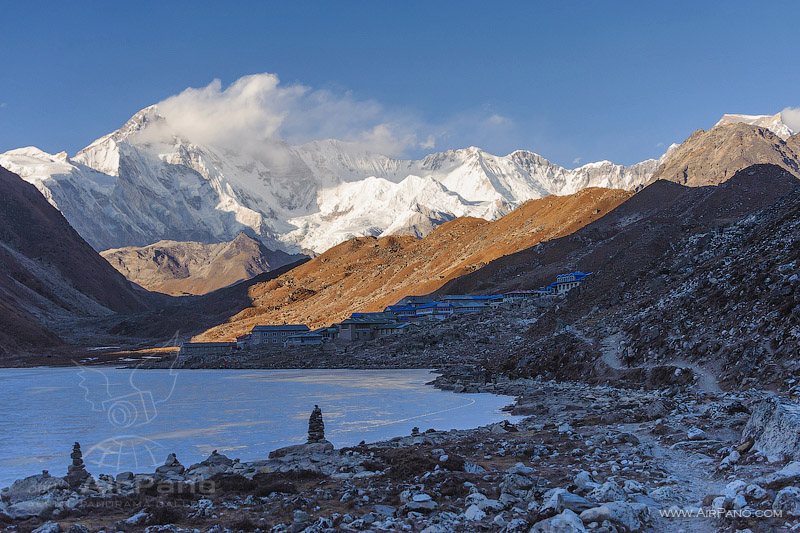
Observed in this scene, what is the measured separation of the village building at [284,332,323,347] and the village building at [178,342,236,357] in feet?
45.4

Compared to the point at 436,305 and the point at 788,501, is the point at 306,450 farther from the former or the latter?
the point at 436,305

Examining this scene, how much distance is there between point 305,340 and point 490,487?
119597 millimetres

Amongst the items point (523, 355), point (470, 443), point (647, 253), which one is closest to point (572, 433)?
point (470, 443)

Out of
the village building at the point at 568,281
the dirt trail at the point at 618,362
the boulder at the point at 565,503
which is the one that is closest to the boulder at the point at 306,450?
the boulder at the point at 565,503

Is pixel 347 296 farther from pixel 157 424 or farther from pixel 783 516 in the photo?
pixel 783 516

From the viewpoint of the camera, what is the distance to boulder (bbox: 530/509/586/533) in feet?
44.6

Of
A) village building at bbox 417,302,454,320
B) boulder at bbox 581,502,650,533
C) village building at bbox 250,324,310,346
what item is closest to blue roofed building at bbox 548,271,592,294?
village building at bbox 417,302,454,320

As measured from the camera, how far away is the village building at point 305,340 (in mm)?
134750

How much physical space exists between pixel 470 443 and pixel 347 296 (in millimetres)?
167218

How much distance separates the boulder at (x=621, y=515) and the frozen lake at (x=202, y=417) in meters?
19.1

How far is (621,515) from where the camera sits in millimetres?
14266

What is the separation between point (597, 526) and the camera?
13867 mm
